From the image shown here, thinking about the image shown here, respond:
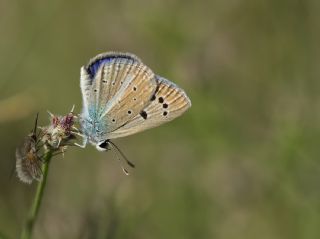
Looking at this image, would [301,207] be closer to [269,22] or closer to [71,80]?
[269,22]

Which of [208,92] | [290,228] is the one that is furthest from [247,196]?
[208,92]

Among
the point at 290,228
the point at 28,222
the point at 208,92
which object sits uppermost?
the point at 28,222

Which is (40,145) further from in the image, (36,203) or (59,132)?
(36,203)

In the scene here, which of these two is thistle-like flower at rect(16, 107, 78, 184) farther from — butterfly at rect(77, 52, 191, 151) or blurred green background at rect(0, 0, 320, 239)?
blurred green background at rect(0, 0, 320, 239)

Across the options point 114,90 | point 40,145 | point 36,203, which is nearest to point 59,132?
point 40,145

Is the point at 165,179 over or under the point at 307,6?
under

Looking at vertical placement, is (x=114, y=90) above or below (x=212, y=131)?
above
